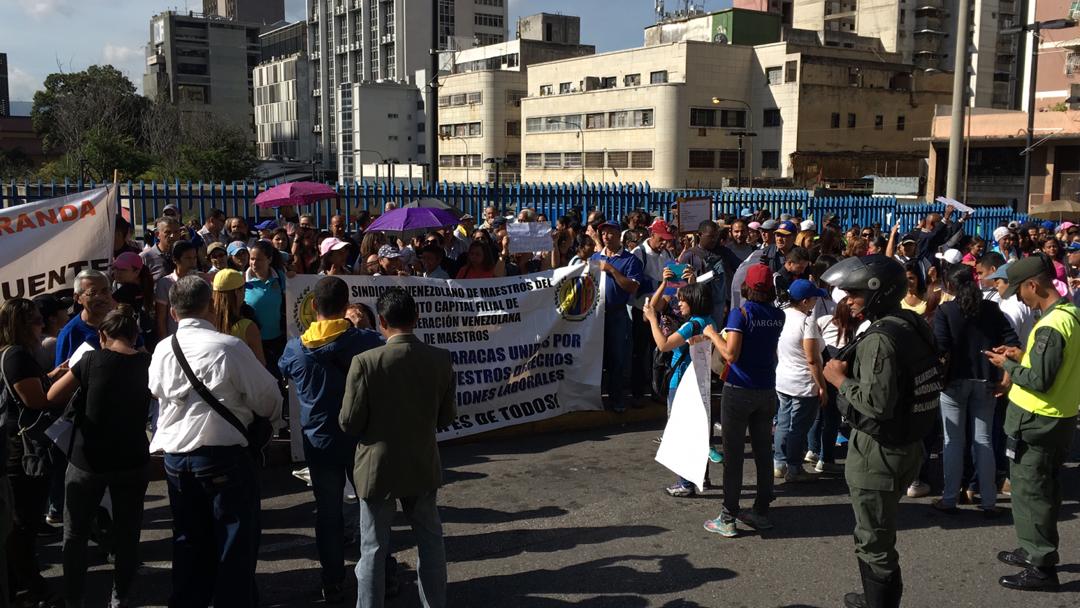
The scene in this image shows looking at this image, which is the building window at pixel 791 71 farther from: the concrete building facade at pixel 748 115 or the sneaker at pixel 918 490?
the sneaker at pixel 918 490

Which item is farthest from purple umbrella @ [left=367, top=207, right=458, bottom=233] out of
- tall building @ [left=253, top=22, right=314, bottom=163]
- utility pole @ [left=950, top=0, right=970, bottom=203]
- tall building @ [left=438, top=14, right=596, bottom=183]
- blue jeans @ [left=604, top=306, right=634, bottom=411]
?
tall building @ [left=253, top=22, right=314, bottom=163]

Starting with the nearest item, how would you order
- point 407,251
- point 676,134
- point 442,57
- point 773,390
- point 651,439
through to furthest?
point 773,390, point 651,439, point 407,251, point 676,134, point 442,57

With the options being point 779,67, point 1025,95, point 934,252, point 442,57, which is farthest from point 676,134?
point 934,252

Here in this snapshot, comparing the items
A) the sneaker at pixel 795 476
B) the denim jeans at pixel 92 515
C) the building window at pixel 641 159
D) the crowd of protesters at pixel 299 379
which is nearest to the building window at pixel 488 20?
the building window at pixel 641 159

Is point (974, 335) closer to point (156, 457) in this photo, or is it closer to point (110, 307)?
point (110, 307)

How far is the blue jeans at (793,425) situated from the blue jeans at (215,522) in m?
4.00

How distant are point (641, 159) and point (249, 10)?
3523 inches

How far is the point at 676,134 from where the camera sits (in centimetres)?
6912

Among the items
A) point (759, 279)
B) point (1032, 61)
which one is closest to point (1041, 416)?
point (759, 279)

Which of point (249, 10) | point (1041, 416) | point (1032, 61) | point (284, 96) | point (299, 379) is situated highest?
point (249, 10)

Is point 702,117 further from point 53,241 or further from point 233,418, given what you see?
point 233,418

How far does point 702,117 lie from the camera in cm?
7069

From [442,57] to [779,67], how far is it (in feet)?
156

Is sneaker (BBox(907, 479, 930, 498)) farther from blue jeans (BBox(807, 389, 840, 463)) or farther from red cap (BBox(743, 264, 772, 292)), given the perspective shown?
red cap (BBox(743, 264, 772, 292))
